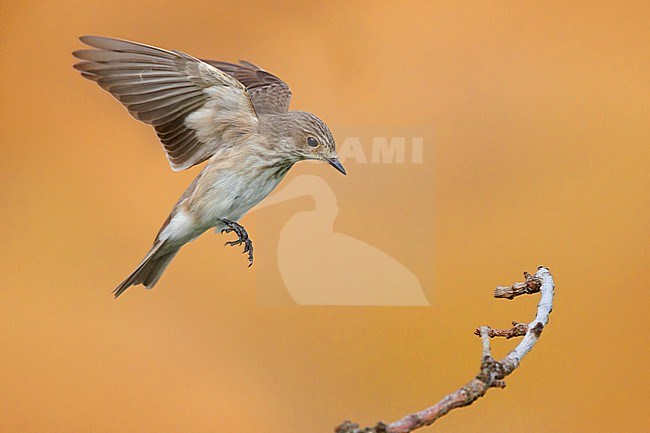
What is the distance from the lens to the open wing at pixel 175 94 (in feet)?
4.18

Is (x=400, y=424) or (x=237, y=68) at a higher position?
(x=237, y=68)

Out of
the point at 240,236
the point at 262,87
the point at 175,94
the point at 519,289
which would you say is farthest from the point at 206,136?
the point at 519,289

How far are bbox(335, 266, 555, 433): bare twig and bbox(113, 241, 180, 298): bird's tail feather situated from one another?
668mm

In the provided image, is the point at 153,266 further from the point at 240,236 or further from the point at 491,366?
the point at 491,366

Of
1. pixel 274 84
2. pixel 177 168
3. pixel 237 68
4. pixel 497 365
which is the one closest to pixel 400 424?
pixel 497 365

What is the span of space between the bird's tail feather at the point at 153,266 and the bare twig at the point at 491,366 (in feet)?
2.19

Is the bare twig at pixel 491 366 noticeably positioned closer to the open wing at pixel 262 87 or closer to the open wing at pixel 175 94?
the open wing at pixel 175 94

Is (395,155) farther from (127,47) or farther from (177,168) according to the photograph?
(127,47)

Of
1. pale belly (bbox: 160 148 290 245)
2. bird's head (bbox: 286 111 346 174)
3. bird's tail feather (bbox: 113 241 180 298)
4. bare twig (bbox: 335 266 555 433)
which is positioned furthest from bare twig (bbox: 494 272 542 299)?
bird's tail feather (bbox: 113 241 180 298)

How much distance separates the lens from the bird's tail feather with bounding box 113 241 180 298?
1398mm

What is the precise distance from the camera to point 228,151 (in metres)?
1.39

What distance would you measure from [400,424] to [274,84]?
1111 millimetres

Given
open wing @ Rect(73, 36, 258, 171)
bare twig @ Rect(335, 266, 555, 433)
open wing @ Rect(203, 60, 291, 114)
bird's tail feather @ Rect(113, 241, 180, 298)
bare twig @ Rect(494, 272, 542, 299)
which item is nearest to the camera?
bare twig @ Rect(335, 266, 555, 433)

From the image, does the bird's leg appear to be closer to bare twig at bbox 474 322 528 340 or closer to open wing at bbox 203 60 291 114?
open wing at bbox 203 60 291 114
